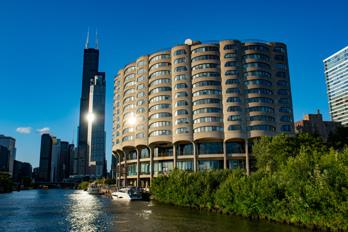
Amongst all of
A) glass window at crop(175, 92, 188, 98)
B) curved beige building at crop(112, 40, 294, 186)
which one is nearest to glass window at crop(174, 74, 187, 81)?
curved beige building at crop(112, 40, 294, 186)

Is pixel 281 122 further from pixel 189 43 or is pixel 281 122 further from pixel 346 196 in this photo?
pixel 346 196

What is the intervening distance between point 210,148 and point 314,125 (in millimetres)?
105248

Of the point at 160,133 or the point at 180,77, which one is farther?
the point at 180,77

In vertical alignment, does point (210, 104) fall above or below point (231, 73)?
below

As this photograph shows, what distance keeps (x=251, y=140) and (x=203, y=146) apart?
16.2 metres

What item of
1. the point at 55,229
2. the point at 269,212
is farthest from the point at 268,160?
the point at 55,229

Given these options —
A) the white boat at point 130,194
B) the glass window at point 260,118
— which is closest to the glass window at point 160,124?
the white boat at point 130,194

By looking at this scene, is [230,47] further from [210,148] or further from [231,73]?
[210,148]

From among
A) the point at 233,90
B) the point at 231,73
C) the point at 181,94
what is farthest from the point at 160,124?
the point at 231,73

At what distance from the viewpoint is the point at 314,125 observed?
581 feet

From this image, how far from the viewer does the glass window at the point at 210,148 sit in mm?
99306

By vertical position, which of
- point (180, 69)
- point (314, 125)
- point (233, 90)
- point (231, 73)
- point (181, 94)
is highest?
point (180, 69)

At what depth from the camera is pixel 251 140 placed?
99000 mm

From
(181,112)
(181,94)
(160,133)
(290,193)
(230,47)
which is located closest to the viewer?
(290,193)
